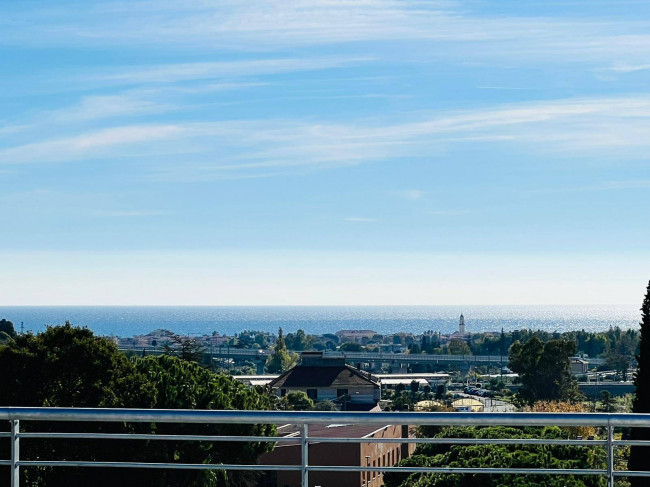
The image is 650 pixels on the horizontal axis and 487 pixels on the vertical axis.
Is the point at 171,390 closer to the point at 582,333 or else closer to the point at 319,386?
the point at 319,386

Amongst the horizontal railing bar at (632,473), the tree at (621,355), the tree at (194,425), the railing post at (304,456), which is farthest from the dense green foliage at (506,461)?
the tree at (621,355)

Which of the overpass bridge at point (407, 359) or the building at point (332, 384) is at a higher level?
the building at point (332, 384)

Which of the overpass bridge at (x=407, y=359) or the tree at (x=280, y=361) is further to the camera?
the overpass bridge at (x=407, y=359)

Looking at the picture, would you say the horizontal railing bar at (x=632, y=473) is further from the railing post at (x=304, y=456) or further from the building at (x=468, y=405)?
the building at (x=468, y=405)

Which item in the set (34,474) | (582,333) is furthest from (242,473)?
(582,333)

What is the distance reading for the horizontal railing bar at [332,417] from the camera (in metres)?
4.05

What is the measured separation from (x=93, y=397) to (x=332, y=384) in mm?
62623

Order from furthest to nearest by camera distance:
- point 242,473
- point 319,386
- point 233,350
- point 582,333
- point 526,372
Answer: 1. point 233,350
2. point 582,333
3. point 319,386
4. point 526,372
5. point 242,473

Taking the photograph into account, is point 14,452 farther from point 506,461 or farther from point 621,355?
point 621,355

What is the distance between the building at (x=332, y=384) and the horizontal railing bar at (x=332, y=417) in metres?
76.4

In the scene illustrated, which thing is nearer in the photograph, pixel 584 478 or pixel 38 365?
pixel 584 478

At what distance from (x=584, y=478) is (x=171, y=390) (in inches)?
390

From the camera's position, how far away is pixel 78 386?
21.0 meters

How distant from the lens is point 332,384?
82812 mm
